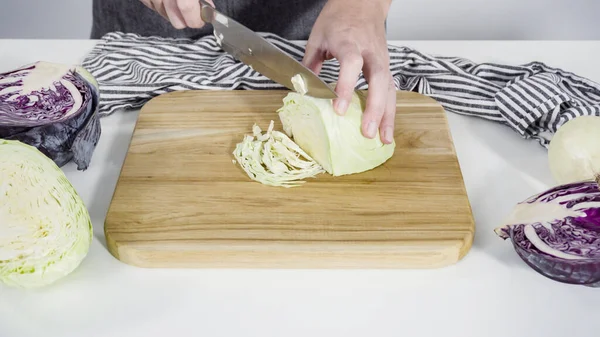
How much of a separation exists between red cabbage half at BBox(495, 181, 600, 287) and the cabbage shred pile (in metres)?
0.48

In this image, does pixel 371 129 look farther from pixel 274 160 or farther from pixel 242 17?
pixel 242 17

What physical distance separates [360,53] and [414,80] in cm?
34

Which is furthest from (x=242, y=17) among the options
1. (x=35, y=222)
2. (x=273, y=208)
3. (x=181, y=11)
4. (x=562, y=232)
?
(x=562, y=232)

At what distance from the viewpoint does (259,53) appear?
5.44ft

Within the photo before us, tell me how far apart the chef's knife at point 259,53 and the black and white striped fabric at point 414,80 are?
206 millimetres

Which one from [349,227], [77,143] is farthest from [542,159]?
[77,143]

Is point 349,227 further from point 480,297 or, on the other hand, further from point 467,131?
point 467,131

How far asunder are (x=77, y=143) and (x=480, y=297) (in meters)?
0.97

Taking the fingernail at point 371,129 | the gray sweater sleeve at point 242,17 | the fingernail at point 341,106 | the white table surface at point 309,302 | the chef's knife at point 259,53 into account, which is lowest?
the white table surface at point 309,302

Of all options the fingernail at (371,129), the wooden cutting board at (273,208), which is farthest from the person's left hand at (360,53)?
the wooden cutting board at (273,208)

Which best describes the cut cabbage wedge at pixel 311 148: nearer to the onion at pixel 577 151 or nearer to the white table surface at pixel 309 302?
the white table surface at pixel 309 302

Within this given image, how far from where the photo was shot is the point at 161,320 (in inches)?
50.3

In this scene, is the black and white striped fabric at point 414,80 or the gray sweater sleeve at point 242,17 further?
the gray sweater sleeve at point 242,17

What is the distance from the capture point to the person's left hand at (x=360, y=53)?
61.1 inches
